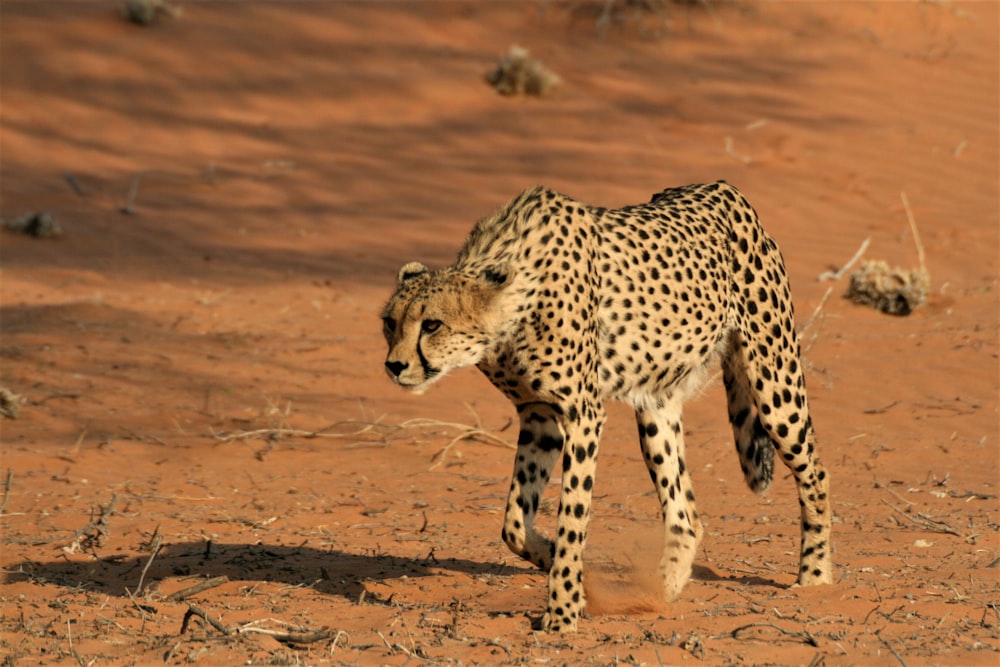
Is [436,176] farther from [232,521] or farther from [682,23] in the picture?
[232,521]

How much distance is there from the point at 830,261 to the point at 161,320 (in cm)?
629

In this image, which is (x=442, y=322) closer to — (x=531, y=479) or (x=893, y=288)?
(x=531, y=479)

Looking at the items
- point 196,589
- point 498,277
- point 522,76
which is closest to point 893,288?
point 498,277

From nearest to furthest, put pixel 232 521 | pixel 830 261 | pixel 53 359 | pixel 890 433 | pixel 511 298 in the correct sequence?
pixel 511 298 < pixel 232 521 < pixel 890 433 < pixel 53 359 < pixel 830 261

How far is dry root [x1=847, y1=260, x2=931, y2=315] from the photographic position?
37.2ft

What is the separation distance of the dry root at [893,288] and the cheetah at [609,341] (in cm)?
535

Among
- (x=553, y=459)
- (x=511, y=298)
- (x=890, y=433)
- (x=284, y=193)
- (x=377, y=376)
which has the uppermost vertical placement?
(x=511, y=298)

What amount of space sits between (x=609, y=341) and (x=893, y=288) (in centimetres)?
642

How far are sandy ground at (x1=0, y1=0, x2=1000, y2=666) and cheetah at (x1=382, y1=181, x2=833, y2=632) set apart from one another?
35cm

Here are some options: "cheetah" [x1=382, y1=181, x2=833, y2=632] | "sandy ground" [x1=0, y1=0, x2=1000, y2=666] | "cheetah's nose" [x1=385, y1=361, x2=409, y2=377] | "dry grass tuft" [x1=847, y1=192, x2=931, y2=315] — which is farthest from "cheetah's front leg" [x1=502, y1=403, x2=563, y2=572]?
"dry grass tuft" [x1=847, y1=192, x2=931, y2=315]

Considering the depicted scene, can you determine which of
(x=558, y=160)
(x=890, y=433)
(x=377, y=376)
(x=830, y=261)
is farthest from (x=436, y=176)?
(x=890, y=433)

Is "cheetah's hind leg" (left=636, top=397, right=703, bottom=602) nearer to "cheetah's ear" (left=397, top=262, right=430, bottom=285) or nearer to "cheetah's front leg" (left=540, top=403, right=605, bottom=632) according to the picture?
"cheetah's front leg" (left=540, top=403, right=605, bottom=632)

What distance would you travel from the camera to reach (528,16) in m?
21.4

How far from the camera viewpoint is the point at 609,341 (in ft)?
18.5
